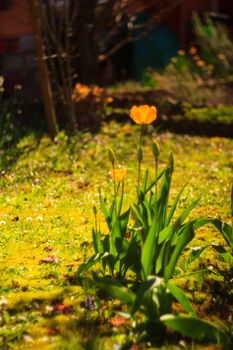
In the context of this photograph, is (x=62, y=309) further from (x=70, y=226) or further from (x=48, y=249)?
(x=70, y=226)

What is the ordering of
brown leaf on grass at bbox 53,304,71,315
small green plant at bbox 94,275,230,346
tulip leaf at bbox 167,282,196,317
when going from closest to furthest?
1. small green plant at bbox 94,275,230,346
2. tulip leaf at bbox 167,282,196,317
3. brown leaf on grass at bbox 53,304,71,315

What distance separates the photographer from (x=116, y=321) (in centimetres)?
302

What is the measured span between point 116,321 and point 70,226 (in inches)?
58.3

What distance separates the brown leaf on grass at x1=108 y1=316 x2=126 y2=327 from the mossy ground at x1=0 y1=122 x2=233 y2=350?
39mm

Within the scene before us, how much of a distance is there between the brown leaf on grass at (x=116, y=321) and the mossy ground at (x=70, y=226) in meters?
0.04

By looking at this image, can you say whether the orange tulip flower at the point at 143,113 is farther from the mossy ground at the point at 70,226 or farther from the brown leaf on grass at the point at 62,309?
the brown leaf on grass at the point at 62,309

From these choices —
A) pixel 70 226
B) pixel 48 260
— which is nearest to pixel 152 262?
pixel 48 260

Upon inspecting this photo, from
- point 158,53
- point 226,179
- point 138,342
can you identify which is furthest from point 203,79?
point 138,342

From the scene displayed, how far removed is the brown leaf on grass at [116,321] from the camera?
299cm

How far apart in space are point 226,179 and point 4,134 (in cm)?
256

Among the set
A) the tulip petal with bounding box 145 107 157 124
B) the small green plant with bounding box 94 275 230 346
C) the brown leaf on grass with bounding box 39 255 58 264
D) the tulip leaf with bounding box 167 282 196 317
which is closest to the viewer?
the small green plant with bounding box 94 275 230 346

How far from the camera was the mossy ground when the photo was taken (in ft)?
9.78

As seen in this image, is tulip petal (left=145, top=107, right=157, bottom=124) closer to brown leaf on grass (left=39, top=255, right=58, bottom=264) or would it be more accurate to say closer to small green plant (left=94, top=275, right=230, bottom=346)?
small green plant (left=94, top=275, right=230, bottom=346)

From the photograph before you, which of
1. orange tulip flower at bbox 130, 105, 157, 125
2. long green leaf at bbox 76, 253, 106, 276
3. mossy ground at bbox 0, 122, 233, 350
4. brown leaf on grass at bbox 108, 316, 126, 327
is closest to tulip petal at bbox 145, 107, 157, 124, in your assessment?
orange tulip flower at bbox 130, 105, 157, 125
